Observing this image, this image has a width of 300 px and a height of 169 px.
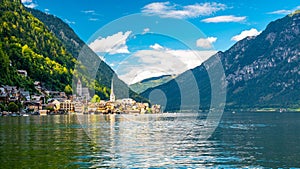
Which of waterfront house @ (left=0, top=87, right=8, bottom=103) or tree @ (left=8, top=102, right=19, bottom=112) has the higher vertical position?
waterfront house @ (left=0, top=87, right=8, bottom=103)

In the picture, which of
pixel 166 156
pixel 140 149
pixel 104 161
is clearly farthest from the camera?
pixel 140 149

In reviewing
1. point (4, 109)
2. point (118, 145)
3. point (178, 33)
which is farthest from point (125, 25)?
point (4, 109)

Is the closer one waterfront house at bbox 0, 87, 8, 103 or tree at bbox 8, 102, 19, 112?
waterfront house at bbox 0, 87, 8, 103

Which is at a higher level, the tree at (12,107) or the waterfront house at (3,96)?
the waterfront house at (3,96)

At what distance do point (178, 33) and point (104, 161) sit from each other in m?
52.0

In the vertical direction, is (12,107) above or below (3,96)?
below

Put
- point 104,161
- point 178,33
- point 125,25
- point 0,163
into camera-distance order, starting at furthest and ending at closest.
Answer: point 125,25 → point 178,33 → point 104,161 → point 0,163

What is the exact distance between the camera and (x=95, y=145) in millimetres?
58500

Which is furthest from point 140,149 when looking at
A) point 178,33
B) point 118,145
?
point 178,33

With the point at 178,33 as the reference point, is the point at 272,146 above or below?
below

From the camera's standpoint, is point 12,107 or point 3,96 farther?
point 12,107

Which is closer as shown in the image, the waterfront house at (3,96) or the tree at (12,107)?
the waterfront house at (3,96)

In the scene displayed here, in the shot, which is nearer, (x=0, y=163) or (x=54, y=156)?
(x=0, y=163)

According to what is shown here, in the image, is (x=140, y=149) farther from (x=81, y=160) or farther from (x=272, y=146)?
(x=272, y=146)
